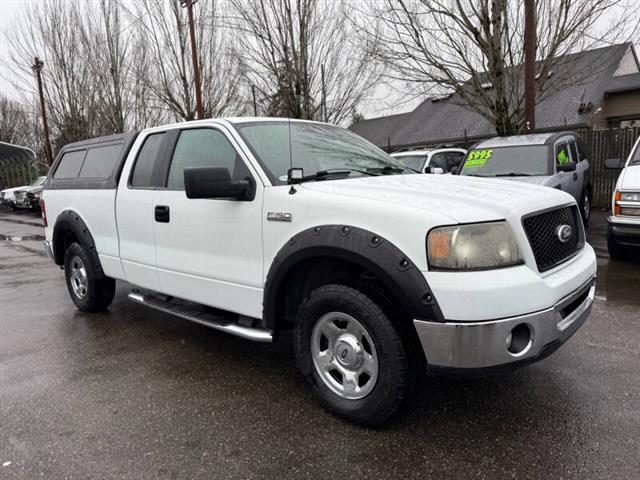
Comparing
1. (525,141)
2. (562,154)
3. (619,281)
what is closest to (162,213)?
(619,281)

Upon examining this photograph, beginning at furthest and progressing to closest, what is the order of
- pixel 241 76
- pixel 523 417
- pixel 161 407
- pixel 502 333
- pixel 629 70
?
pixel 629 70
pixel 241 76
pixel 161 407
pixel 523 417
pixel 502 333

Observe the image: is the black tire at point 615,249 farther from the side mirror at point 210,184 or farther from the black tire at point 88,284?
the black tire at point 88,284

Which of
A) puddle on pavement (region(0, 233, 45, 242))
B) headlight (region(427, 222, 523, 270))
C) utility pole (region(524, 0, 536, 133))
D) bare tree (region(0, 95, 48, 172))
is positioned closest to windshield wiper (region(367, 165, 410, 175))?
headlight (region(427, 222, 523, 270))

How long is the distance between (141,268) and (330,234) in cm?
221

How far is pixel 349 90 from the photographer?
15492mm

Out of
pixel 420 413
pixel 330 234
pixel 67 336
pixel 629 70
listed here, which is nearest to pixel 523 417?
pixel 420 413

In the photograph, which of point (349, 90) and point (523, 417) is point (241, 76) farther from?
point (523, 417)

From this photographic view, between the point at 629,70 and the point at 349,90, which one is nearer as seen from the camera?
the point at 349,90

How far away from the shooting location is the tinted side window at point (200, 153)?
364cm

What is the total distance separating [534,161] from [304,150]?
19.9 ft

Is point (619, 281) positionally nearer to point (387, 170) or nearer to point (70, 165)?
point (387, 170)

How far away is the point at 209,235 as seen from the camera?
143 inches

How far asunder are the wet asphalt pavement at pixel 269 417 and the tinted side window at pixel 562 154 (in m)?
4.56

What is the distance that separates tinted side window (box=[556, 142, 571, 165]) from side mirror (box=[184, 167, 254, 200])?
22.6ft
